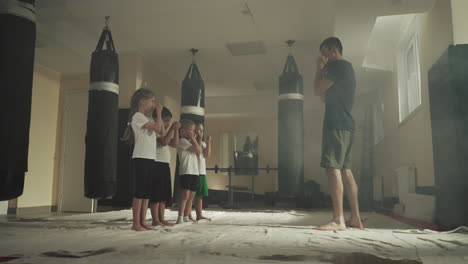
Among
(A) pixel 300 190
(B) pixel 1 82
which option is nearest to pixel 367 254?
(B) pixel 1 82

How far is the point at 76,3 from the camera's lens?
418cm

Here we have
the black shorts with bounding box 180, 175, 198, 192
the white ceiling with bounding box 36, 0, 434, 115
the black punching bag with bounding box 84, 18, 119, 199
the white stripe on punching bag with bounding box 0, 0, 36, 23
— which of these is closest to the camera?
the white stripe on punching bag with bounding box 0, 0, 36, 23

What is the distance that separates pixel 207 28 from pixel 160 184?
9.76 ft

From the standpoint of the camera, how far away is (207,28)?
17.7 ft

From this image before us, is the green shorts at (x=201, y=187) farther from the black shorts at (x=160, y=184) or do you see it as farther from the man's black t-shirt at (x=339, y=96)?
the man's black t-shirt at (x=339, y=96)

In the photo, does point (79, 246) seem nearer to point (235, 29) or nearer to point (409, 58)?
point (235, 29)

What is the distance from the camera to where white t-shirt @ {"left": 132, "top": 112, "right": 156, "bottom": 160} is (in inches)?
114

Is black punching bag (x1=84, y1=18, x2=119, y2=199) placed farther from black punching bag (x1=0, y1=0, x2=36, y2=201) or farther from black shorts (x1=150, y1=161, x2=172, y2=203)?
black punching bag (x1=0, y1=0, x2=36, y2=201)

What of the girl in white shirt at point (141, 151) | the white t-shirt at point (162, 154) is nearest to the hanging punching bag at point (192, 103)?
the white t-shirt at point (162, 154)

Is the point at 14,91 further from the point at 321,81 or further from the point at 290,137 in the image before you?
the point at 290,137

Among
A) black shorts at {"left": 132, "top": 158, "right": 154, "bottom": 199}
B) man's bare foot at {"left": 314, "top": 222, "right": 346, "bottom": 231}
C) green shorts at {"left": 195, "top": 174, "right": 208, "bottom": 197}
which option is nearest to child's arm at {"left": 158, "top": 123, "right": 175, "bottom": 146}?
black shorts at {"left": 132, "top": 158, "right": 154, "bottom": 199}

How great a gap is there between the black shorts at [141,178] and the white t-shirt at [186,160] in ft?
2.30

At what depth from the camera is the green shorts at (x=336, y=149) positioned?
294 centimetres

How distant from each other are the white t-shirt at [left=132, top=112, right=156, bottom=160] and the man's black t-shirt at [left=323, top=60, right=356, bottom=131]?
143cm
